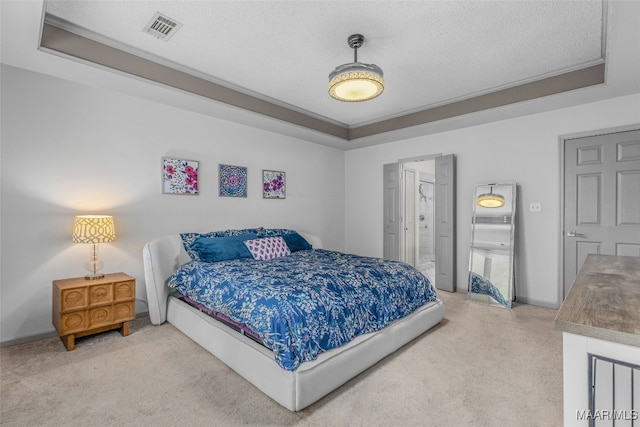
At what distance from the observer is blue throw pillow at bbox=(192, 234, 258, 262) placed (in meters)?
3.34

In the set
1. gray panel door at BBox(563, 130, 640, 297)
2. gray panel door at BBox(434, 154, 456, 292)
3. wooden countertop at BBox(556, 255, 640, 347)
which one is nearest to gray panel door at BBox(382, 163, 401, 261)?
gray panel door at BBox(434, 154, 456, 292)

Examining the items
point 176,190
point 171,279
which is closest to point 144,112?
point 176,190

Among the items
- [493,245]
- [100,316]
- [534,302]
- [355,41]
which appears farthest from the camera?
[493,245]

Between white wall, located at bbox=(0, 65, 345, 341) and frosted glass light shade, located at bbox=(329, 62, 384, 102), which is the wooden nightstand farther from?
frosted glass light shade, located at bbox=(329, 62, 384, 102)

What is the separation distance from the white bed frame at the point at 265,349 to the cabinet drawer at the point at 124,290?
0.24 m

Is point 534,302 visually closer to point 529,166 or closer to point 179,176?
point 529,166

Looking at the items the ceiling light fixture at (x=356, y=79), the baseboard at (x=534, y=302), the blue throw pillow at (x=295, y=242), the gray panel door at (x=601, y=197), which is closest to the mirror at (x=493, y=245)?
the baseboard at (x=534, y=302)

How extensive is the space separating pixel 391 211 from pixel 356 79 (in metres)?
3.21

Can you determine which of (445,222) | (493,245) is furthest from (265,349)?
(445,222)

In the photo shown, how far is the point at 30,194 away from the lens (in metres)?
2.75

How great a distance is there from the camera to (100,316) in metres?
2.73

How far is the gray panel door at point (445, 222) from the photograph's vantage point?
4461 mm

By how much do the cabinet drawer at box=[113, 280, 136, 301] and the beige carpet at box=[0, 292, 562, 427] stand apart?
381 millimetres

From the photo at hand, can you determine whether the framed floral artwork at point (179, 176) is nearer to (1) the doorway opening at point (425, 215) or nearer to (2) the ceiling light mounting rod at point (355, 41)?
(2) the ceiling light mounting rod at point (355, 41)
